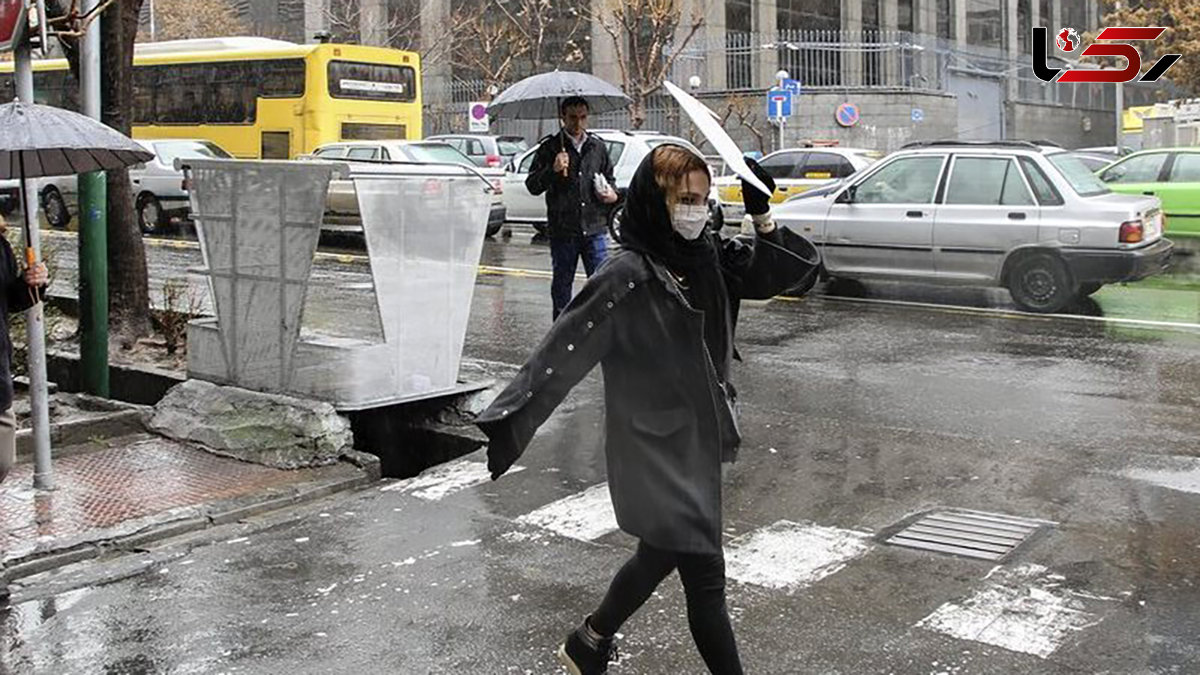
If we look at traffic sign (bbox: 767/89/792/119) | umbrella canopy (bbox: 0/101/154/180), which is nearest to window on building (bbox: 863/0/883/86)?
traffic sign (bbox: 767/89/792/119)

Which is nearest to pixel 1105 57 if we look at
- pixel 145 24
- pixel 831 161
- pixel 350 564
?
pixel 831 161

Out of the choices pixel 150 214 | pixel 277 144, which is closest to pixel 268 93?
pixel 277 144

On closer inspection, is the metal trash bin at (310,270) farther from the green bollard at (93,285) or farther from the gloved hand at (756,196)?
the gloved hand at (756,196)

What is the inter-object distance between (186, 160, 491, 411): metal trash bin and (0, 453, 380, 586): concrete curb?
0.64 metres

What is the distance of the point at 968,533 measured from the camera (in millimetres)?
6082

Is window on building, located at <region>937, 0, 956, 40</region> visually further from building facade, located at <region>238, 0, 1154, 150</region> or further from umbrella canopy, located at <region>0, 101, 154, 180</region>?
umbrella canopy, located at <region>0, 101, 154, 180</region>

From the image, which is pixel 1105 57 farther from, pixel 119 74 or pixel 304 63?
pixel 119 74

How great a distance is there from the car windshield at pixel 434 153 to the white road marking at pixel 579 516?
15559 millimetres

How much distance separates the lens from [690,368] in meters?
4.03

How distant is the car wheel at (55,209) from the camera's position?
24938 mm

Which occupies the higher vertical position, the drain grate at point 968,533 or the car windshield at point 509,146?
the car windshield at point 509,146

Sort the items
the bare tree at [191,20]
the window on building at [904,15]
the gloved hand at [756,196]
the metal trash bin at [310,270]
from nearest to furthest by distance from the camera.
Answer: the gloved hand at [756,196]
the metal trash bin at [310,270]
the window on building at [904,15]
the bare tree at [191,20]

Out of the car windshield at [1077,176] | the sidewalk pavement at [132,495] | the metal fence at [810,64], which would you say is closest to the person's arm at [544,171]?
the sidewalk pavement at [132,495]

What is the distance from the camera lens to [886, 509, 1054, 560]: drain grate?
19.2ft
